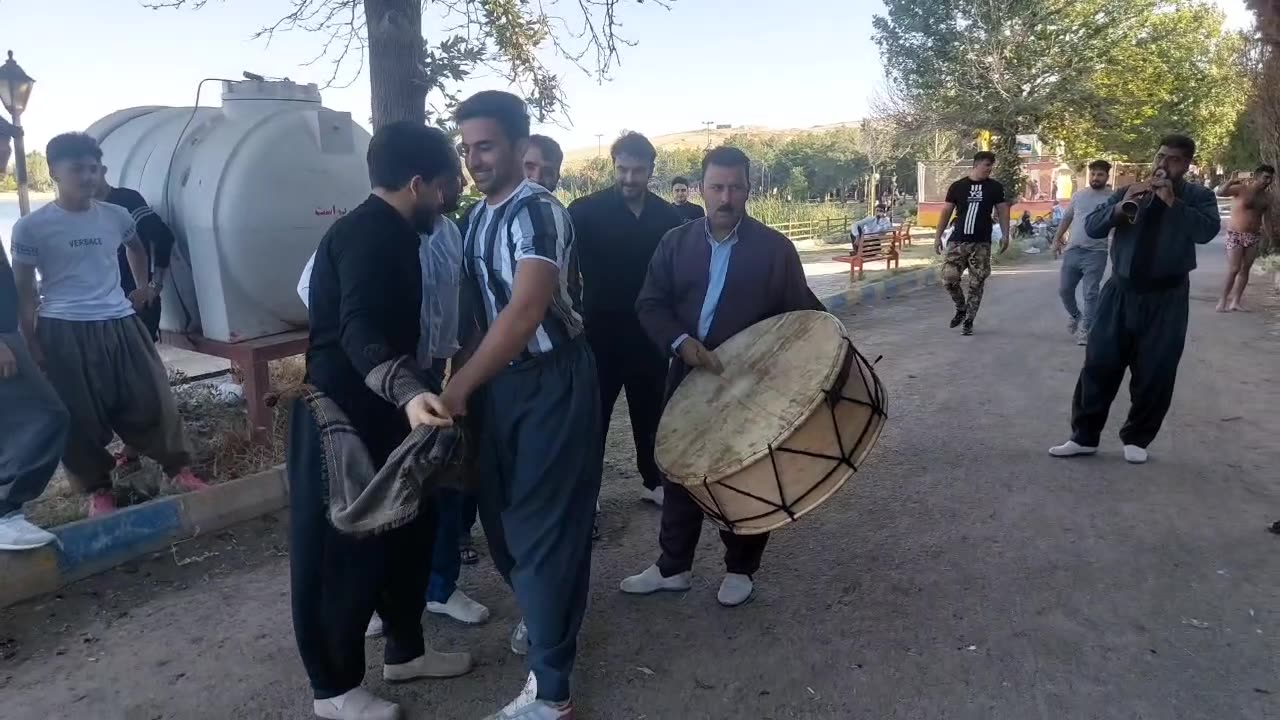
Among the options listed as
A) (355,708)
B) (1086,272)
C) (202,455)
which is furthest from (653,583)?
(1086,272)

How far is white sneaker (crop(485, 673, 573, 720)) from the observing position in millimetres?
2438

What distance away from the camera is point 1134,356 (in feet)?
14.9

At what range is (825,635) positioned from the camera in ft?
9.83

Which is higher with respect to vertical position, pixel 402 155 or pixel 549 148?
pixel 549 148

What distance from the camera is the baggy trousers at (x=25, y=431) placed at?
11.0ft

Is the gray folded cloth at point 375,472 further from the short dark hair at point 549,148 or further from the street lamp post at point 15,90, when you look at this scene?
the street lamp post at point 15,90

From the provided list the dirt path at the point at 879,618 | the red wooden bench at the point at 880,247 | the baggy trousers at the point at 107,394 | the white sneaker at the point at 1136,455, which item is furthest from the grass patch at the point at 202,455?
the red wooden bench at the point at 880,247

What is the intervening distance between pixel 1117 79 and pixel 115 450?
27.3m

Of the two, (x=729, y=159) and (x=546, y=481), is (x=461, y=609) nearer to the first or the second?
(x=546, y=481)

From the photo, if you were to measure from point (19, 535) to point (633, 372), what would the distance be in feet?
8.43

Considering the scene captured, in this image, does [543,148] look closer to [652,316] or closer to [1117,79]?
[652,316]

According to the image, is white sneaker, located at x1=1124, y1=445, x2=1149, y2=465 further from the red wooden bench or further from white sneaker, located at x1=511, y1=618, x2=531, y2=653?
the red wooden bench

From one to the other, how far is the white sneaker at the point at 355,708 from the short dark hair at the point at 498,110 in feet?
5.57

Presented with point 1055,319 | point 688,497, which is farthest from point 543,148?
point 1055,319
